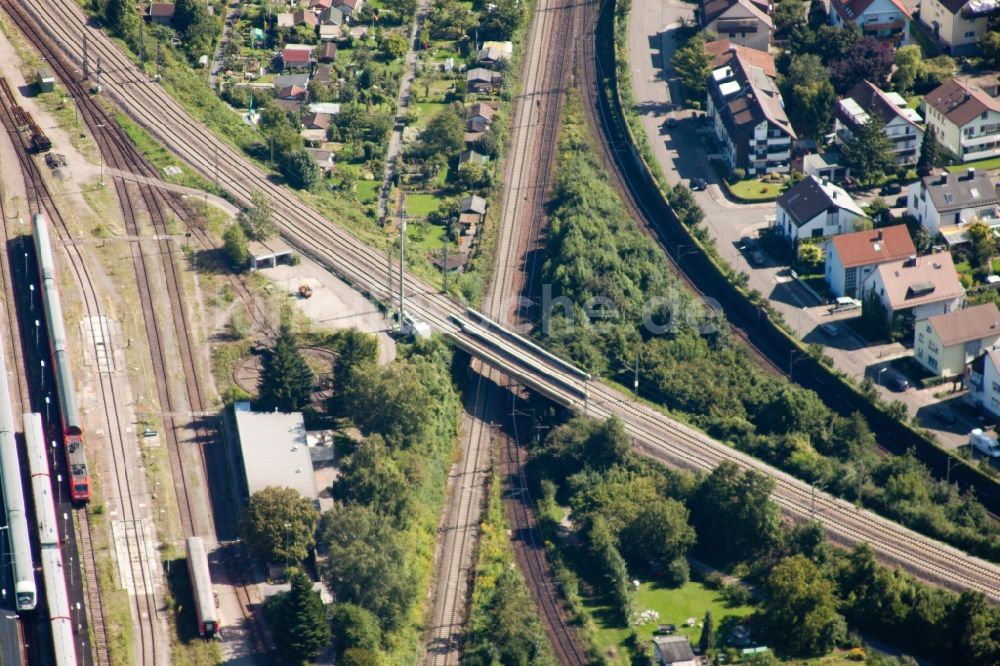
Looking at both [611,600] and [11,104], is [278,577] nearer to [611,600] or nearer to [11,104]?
[611,600]

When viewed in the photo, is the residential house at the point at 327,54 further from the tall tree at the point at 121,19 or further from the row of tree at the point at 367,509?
the row of tree at the point at 367,509

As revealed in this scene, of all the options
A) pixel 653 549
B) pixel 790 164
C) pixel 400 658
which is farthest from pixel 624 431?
pixel 790 164

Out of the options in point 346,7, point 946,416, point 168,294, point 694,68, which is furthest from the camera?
point 346,7

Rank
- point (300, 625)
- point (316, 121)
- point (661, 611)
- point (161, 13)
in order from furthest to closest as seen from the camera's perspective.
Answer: point (161, 13), point (316, 121), point (661, 611), point (300, 625)

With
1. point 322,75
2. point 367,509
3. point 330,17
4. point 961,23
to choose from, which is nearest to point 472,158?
point 322,75

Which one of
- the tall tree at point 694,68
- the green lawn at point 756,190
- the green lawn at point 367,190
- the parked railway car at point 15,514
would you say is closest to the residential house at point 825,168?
the green lawn at point 756,190

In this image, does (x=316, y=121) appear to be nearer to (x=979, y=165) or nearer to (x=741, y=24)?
(x=741, y=24)

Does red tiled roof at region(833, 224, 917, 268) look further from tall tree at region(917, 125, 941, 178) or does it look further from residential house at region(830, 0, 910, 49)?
residential house at region(830, 0, 910, 49)
